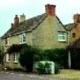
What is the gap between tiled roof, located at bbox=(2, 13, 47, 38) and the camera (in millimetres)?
53656

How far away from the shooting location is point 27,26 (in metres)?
56.0

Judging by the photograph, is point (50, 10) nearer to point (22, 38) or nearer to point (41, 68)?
point (22, 38)

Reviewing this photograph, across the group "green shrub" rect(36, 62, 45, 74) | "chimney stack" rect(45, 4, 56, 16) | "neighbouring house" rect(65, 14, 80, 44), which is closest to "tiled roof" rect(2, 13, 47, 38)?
"chimney stack" rect(45, 4, 56, 16)

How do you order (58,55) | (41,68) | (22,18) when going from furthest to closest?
(22,18)
(58,55)
(41,68)

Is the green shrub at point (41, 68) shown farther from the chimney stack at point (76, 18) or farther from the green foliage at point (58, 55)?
the chimney stack at point (76, 18)

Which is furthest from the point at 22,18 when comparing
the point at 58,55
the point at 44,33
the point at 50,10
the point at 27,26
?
the point at 58,55

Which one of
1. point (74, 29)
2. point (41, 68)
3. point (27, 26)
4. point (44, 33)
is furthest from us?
point (74, 29)

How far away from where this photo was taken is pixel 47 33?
177 ft

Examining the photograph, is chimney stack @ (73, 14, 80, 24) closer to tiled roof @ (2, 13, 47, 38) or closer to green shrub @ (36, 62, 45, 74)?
tiled roof @ (2, 13, 47, 38)

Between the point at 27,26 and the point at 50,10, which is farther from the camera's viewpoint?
the point at 27,26

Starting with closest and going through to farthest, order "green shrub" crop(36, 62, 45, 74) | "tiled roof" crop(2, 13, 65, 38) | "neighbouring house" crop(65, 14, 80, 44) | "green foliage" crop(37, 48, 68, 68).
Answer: "green shrub" crop(36, 62, 45, 74) < "green foliage" crop(37, 48, 68, 68) < "tiled roof" crop(2, 13, 65, 38) < "neighbouring house" crop(65, 14, 80, 44)

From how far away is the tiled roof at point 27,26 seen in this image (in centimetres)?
5366

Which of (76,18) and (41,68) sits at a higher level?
(76,18)

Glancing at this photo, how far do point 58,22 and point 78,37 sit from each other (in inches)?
237
